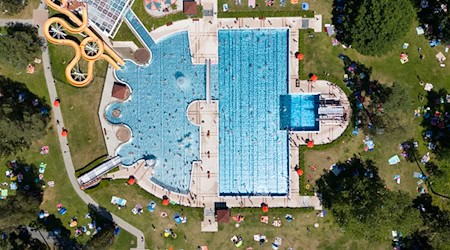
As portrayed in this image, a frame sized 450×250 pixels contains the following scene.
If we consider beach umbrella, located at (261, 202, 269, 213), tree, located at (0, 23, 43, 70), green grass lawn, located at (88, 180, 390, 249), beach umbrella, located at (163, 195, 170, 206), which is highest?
tree, located at (0, 23, 43, 70)

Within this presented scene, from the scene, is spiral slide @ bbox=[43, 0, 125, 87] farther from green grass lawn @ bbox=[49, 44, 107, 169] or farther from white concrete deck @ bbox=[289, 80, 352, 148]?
white concrete deck @ bbox=[289, 80, 352, 148]

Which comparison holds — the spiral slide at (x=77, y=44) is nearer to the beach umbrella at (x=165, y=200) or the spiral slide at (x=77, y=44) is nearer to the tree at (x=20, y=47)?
the tree at (x=20, y=47)

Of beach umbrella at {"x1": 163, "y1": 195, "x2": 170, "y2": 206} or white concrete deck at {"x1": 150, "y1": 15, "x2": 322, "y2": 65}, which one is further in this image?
white concrete deck at {"x1": 150, "y1": 15, "x2": 322, "y2": 65}

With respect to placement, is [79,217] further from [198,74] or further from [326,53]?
[326,53]

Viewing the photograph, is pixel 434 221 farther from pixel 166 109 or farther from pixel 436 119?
pixel 166 109

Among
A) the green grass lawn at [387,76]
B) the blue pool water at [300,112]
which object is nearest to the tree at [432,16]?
the green grass lawn at [387,76]

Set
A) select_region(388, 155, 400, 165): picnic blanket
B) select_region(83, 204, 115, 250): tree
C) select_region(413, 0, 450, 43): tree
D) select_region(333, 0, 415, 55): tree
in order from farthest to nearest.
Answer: select_region(388, 155, 400, 165): picnic blanket, select_region(413, 0, 450, 43): tree, select_region(83, 204, 115, 250): tree, select_region(333, 0, 415, 55): tree

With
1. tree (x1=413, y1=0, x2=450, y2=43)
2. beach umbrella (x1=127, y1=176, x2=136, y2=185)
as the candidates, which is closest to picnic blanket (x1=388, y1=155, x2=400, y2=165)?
tree (x1=413, y1=0, x2=450, y2=43)

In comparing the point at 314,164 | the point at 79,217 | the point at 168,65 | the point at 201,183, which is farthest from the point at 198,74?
the point at 79,217

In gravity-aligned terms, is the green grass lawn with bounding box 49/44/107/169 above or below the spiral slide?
below
